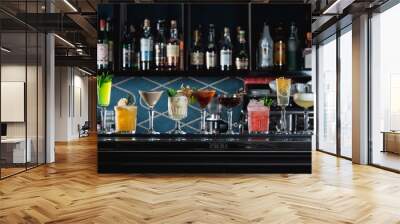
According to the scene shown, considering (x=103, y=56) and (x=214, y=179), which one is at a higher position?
(x=103, y=56)

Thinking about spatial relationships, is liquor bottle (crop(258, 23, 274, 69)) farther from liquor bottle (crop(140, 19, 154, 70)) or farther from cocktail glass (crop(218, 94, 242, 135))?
liquor bottle (crop(140, 19, 154, 70))

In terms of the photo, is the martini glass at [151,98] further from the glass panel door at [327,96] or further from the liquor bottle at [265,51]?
the glass panel door at [327,96]

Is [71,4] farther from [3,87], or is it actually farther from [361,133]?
[361,133]

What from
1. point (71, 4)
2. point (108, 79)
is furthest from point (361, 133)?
point (71, 4)

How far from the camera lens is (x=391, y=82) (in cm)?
674

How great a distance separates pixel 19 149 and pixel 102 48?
277 cm

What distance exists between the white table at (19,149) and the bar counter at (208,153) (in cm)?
208

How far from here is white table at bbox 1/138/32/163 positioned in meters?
6.36

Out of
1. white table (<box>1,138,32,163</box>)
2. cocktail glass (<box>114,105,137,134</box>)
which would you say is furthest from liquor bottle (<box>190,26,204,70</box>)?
white table (<box>1,138,32,163</box>)

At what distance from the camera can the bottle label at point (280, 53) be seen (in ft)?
16.2

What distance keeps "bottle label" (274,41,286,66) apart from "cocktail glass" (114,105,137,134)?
5.52 feet

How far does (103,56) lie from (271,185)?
2.33 m

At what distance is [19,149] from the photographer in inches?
263

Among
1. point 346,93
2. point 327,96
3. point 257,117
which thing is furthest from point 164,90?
point 327,96
